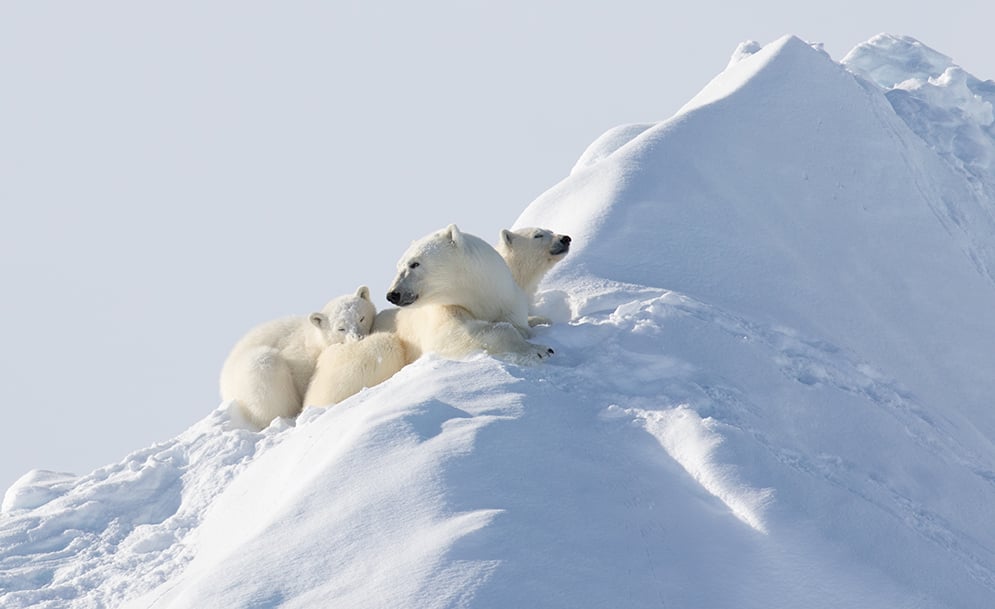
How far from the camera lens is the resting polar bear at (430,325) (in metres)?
7.79

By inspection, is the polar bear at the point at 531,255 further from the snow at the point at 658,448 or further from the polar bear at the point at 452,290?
the polar bear at the point at 452,290

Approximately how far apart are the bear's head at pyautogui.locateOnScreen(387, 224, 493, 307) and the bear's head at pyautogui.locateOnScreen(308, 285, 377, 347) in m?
0.75

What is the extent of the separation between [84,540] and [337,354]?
1.88 metres

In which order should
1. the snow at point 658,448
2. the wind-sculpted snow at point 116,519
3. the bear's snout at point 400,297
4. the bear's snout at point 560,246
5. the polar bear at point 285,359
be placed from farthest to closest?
the bear's snout at point 560,246, the polar bear at point 285,359, the bear's snout at point 400,297, the wind-sculpted snow at point 116,519, the snow at point 658,448

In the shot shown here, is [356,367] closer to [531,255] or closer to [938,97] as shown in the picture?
[531,255]

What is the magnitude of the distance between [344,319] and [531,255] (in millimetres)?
1325

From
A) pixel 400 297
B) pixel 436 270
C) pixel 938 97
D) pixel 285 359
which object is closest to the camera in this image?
pixel 400 297

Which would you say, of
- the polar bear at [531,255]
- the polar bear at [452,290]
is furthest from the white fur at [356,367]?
the polar bear at [531,255]

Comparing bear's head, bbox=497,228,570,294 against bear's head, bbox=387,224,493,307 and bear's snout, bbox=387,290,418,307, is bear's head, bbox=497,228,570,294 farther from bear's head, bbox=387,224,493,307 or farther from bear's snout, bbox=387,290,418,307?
bear's snout, bbox=387,290,418,307

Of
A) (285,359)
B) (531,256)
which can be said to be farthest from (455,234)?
(285,359)

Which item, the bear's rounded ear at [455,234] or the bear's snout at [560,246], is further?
the bear's snout at [560,246]

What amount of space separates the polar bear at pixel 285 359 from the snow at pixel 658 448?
0.78ft

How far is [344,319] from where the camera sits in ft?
28.7

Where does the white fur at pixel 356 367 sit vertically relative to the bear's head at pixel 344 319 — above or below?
below
